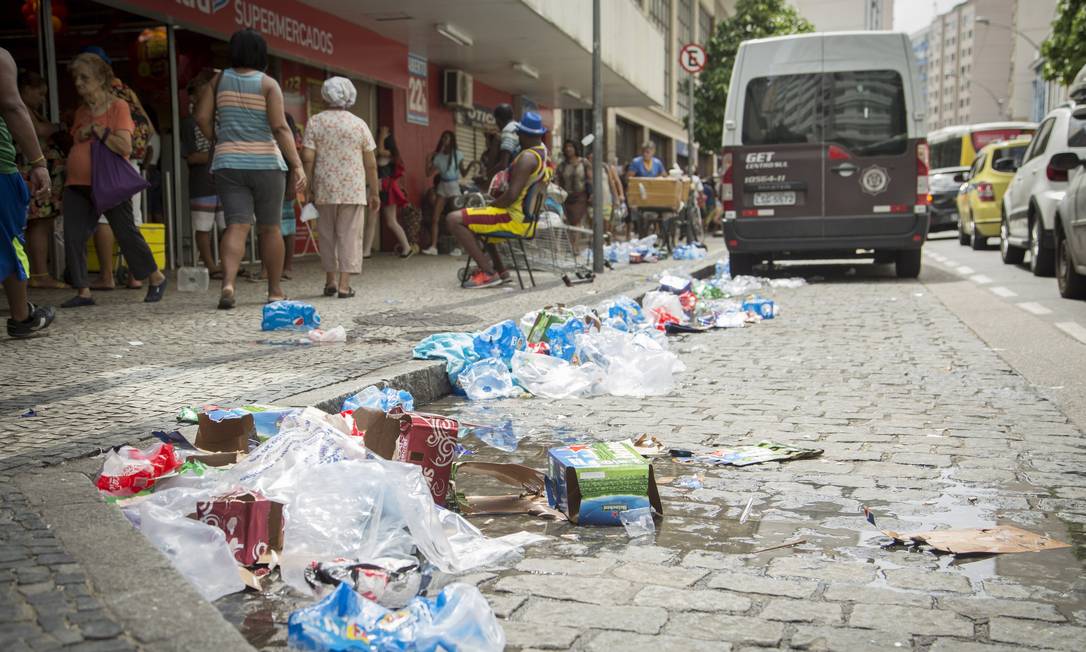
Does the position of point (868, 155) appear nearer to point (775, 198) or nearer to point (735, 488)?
point (775, 198)

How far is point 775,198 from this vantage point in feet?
42.4

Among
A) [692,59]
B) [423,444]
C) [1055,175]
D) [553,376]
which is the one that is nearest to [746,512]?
[423,444]

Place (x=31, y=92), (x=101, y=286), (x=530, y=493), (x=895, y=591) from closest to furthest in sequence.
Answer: (x=895, y=591) < (x=530, y=493) < (x=31, y=92) < (x=101, y=286)

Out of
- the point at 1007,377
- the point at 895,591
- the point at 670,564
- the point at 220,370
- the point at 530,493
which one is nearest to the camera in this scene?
the point at 895,591

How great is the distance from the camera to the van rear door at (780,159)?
42.2 ft

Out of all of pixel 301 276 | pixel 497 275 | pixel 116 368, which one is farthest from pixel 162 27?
pixel 116 368

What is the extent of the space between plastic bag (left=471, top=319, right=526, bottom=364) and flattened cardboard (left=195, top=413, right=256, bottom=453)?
8.10ft

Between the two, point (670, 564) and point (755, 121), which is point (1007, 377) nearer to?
point (670, 564)

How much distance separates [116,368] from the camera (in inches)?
221

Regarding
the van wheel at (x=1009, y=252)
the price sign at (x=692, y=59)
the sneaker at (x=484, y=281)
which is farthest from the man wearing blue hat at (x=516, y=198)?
the price sign at (x=692, y=59)

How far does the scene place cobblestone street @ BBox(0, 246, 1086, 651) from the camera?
254 cm

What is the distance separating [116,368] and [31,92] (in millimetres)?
4580

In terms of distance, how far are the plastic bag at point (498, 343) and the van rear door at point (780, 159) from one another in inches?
278

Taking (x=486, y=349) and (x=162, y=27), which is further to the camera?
(x=162, y=27)
